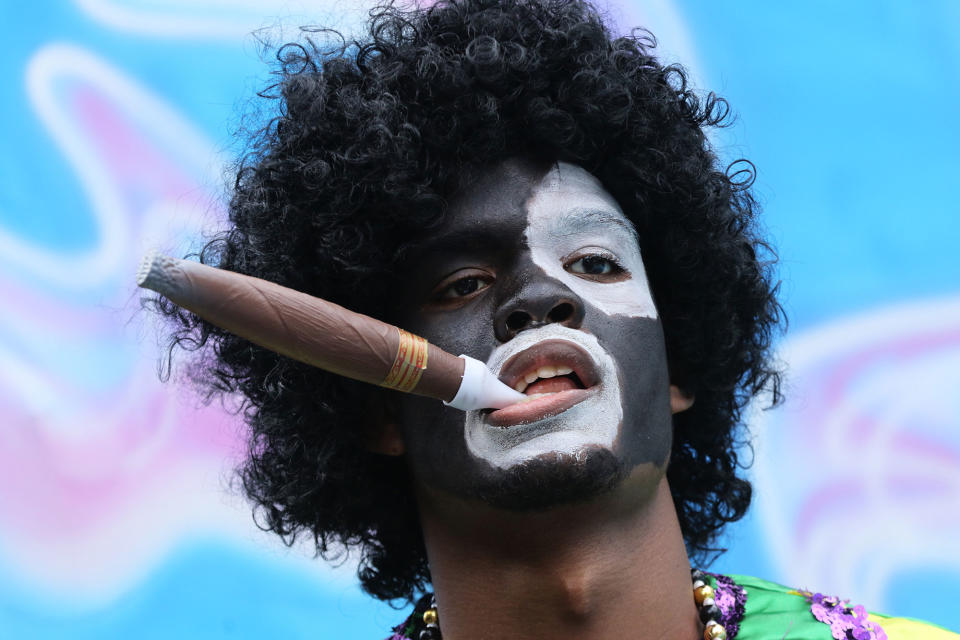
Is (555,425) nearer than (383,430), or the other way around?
(555,425)

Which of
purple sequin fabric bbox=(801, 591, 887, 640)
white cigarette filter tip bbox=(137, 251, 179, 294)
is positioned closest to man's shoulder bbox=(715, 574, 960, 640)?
purple sequin fabric bbox=(801, 591, 887, 640)

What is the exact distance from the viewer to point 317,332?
267 centimetres

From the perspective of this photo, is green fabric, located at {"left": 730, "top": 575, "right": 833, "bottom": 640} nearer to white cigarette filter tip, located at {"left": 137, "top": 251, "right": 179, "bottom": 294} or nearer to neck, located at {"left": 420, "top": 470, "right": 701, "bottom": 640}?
neck, located at {"left": 420, "top": 470, "right": 701, "bottom": 640}

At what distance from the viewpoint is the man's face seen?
10.3ft

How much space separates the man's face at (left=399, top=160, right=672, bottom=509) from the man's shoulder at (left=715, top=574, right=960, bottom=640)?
567 millimetres

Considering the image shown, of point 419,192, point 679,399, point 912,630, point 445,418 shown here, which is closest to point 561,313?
point 445,418

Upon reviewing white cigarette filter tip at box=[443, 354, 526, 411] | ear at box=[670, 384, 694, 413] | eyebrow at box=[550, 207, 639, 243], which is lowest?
white cigarette filter tip at box=[443, 354, 526, 411]

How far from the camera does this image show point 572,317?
10.8 feet

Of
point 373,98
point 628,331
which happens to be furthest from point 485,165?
point 628,331

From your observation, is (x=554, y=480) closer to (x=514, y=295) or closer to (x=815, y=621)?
(x=514, y=295)

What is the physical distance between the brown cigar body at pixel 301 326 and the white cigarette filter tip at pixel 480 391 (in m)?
0.04

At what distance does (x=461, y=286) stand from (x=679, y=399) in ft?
2.93

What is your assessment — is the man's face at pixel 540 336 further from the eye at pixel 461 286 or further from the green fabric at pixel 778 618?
the green fabric at pixel 778 618

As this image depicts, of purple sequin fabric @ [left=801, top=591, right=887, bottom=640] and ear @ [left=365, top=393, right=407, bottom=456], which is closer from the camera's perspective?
purple sequin fabric @ [left=801, top=591, right=887, bottom=640]
